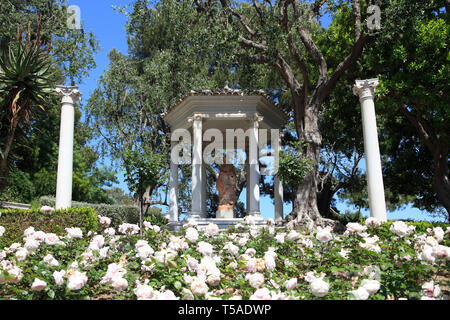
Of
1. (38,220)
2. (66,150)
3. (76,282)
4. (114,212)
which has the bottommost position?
(76,282)

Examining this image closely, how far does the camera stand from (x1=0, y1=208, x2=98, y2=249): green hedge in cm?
1078

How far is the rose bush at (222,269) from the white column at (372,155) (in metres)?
7.28

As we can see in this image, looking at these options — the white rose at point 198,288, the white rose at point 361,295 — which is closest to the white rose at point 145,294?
the white rose at point 198,288

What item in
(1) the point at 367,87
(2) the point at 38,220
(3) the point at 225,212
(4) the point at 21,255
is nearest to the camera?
(4) the point at 21,255

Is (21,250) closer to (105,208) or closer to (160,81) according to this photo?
(105,208)

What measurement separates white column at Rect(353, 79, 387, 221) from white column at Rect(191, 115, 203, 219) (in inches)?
257

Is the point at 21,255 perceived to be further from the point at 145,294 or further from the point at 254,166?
the point at 254,166

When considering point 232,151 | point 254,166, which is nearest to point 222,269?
point 254,166

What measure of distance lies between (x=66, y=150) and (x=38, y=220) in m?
3.36

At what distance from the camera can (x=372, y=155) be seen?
44.3 ft

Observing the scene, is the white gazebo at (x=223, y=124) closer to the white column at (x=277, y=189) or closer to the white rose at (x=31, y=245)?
the white column at (x=277, y=189)

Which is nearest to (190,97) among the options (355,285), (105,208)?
(105,208)

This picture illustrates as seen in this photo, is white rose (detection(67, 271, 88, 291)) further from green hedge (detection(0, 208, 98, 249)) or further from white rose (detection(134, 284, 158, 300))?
green hedge (detection(0, 208, 98, 249))
